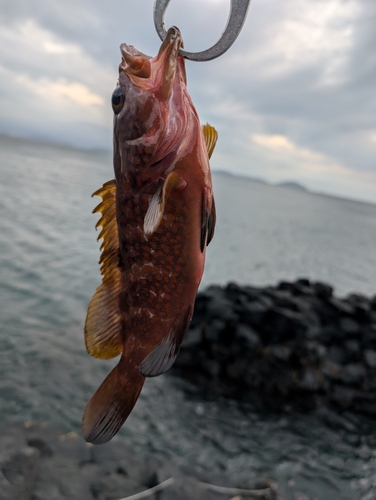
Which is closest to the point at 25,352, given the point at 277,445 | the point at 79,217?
the point at 277,445

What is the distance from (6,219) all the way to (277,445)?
773 inches

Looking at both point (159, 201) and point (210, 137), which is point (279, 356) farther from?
point (159, 201)

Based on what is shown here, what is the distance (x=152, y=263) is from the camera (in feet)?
4.78

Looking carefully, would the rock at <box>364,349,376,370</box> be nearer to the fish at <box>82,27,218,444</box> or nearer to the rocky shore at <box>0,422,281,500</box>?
the rocky shore at <box>0,422,281,500</box>

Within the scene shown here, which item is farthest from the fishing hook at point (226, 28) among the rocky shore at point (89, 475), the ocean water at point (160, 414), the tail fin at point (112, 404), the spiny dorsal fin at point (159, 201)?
the ocean water at point (160, 414)

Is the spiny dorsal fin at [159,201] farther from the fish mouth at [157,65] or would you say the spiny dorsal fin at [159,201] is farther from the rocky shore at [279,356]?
the rocky shore at [279,356]

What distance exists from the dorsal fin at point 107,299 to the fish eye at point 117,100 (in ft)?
0.89

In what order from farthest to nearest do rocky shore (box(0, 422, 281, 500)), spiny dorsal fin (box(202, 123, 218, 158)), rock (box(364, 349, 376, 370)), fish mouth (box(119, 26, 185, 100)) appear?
rock (box(364, 349, 376, 370)) → rocky shore (box(0, 422, 281, 500)) → spiny dorsal fin (box(202, 123, 218, 158)) → fish mouth (box(119, 26, 185, 100))

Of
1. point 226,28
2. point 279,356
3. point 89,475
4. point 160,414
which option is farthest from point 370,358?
point 226,28

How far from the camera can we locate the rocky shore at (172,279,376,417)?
959cm

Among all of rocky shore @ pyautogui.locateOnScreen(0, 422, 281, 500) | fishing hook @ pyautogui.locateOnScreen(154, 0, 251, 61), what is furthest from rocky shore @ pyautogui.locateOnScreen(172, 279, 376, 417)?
fishing hook @ pyautogui.locateOnScreen(154, 0, 251, 61)

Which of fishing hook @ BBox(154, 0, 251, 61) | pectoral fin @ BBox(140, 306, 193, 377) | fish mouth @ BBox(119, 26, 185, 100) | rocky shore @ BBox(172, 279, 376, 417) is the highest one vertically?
fishing hook @ BBox(154, 0, 251, 61)

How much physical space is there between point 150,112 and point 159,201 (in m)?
0.35

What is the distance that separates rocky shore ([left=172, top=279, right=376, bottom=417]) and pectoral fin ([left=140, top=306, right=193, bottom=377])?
8508 mm
